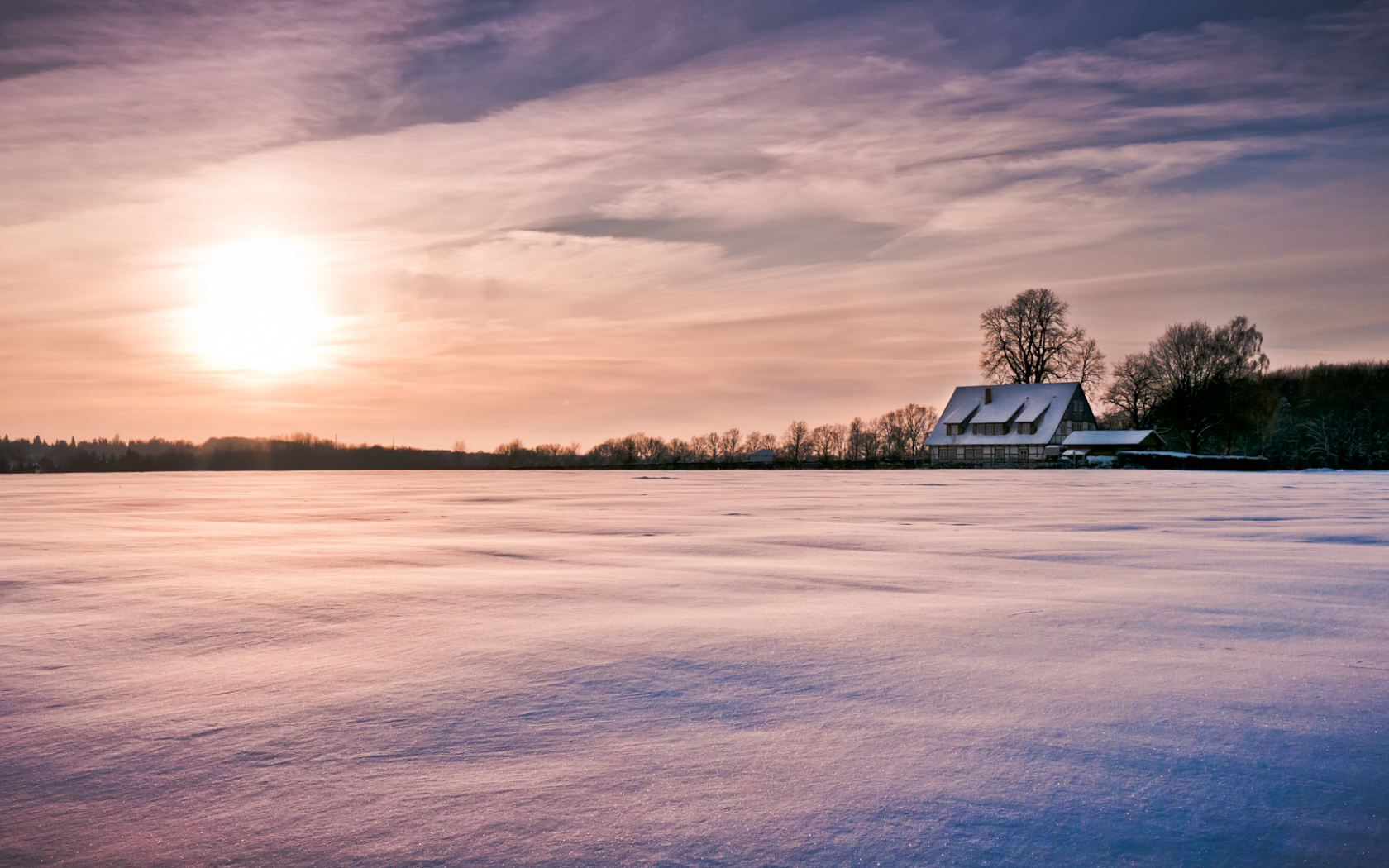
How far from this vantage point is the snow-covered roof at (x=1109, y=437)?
→ 55844 mm

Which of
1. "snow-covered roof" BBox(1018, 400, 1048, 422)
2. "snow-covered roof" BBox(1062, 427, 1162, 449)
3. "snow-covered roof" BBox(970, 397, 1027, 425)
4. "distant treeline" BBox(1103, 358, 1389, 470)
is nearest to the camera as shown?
"distant treeline" BBox(1103, 358, 1389, 470)

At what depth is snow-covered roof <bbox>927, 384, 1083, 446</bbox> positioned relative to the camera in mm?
59531

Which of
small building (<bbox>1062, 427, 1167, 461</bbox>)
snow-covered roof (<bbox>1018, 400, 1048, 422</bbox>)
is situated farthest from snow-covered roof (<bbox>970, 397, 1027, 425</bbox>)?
small building (<bbox>1062, 427, 1167, 461</bbox>)

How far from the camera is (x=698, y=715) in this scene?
3000 mm

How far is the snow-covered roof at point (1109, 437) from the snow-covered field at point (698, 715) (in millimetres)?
54023

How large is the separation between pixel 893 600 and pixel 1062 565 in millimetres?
2414

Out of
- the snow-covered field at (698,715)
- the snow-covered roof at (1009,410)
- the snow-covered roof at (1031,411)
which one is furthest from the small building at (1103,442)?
the snow-covered field at (698,715)

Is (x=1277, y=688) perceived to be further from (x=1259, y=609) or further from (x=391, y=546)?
(x=391, y=546)

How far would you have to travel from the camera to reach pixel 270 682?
345cm

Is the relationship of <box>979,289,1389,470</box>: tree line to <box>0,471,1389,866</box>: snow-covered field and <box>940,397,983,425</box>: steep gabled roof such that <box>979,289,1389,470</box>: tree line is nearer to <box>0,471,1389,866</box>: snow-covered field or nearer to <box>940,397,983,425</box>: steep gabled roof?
<box>940,397,983,425</box>: steep gabled roof

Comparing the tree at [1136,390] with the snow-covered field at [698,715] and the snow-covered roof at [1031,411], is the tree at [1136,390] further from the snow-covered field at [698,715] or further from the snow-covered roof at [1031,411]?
the snow-covered field at [698,715]

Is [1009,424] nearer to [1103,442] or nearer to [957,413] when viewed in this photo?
[957,413]

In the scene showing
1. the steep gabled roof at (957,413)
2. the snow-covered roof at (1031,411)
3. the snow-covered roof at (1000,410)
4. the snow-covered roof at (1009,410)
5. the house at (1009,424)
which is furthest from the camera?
the steep gabled roof at (957,413)

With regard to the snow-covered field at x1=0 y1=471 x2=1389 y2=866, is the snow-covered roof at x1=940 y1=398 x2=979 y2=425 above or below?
above
